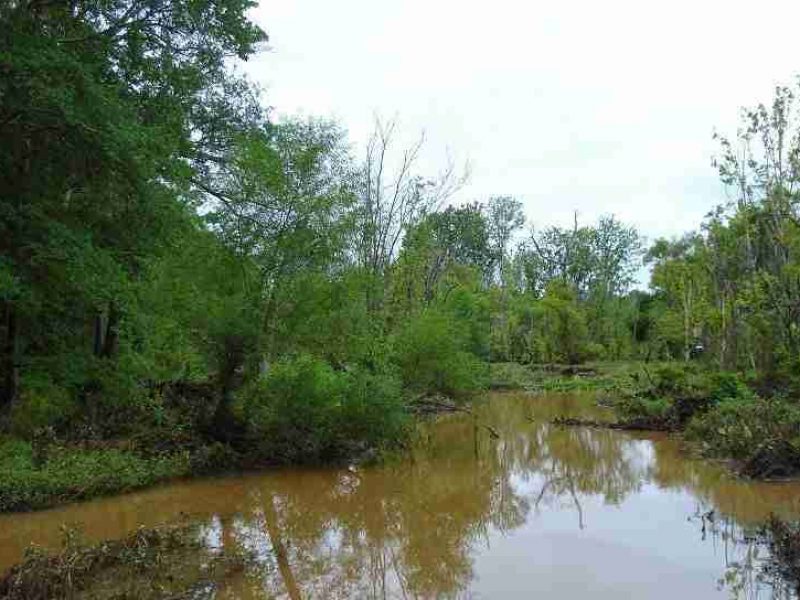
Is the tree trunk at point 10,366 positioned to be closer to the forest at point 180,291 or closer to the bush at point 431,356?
the forest at point 180,291

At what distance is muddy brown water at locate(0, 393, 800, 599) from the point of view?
7020mm

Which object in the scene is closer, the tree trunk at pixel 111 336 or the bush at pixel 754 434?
the bush at pixel 754 434

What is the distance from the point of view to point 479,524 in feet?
30.9

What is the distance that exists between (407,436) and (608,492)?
193 inches

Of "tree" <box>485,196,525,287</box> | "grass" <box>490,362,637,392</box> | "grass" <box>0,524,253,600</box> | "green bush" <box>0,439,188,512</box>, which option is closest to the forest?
"green bush" <box>0,439,188,512</box>

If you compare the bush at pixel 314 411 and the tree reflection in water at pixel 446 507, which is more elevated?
the bush at pixel 314 411

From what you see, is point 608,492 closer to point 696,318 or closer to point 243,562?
point 243,562

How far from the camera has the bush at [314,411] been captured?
1273 cm

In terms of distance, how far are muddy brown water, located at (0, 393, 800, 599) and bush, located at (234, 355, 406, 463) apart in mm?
569

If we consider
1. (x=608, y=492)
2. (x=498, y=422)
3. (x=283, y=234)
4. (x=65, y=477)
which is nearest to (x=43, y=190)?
(x=283, y=234)

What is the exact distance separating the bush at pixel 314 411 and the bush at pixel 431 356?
10.00 ft

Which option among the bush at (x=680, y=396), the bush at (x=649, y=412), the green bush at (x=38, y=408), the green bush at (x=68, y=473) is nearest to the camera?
the green bush at (x=68, y=473)

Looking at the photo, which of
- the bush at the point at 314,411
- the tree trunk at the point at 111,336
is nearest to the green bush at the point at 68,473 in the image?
the bush at the point at 314,411

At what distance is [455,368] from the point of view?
56.2 ft
